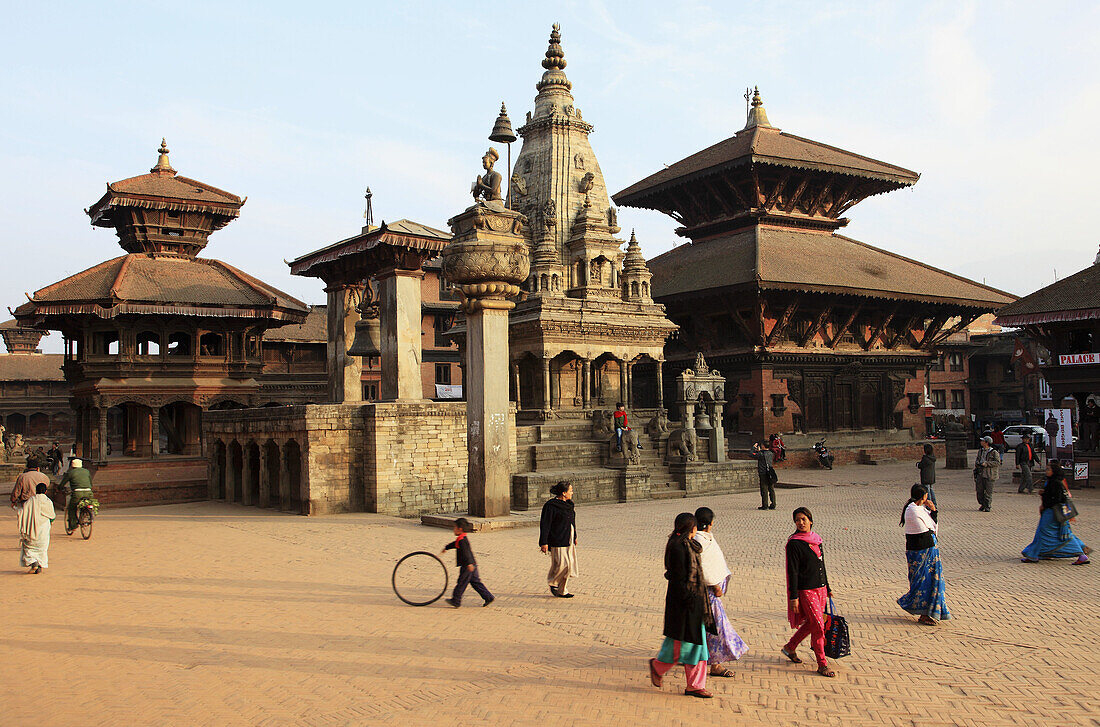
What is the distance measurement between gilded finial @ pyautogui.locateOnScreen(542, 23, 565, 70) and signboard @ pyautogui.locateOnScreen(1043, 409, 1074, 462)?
23839mm

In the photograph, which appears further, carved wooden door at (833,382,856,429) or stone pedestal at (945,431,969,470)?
carved wooden door at (833,382,856,429)

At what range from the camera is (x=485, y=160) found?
1728 centimetres

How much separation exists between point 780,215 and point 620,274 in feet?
30.3

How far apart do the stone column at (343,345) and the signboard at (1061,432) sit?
798 inches

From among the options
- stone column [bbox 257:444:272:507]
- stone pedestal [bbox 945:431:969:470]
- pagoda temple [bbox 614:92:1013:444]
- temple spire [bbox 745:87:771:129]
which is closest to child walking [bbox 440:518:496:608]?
stone column [bbox 257:444:272:507]

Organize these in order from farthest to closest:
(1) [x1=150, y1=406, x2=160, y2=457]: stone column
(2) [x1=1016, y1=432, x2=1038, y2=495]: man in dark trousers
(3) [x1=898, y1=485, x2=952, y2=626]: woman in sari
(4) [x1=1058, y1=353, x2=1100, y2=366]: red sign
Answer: (1) [x1=150, y1=406, x2=160, y2=457]: stone column < (4) [x1=1058, y1=353, x2=1100, y2=366]: red sign < (2) [x1=1016, y1=432, x2=1038, y2=495]: man in dark trousers < (3) [x1=898, y1=485, x2=952, y2=626]: woman in sari

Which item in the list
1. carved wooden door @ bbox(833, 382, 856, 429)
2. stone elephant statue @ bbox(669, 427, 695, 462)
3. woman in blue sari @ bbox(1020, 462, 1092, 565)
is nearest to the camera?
Answer: woman in blue sari @ bbox(1020, 462, 1092, 565)

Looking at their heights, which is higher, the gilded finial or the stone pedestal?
the gilded finial

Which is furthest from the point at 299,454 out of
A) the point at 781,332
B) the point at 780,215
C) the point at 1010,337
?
the point at 1010,337

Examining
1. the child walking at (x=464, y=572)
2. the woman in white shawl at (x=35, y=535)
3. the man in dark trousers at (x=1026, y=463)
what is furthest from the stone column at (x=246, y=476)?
the man in dark trousers at (x=1026, y=463)

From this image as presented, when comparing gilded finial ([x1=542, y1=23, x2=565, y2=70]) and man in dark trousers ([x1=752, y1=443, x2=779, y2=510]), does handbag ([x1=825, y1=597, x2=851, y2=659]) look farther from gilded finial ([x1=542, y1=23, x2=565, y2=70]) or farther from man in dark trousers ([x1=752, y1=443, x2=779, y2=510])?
gilded finial ([x1=542, y1=23, x2=565, y2=70])

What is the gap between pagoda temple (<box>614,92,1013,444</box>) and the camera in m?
34.9

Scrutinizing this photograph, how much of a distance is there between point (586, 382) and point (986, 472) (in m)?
16.1

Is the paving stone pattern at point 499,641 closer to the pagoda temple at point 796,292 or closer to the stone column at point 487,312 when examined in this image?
the stone column at point 487,312
